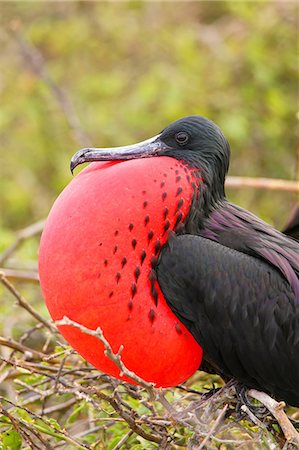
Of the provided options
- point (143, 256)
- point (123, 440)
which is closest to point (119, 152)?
point (143, 256)

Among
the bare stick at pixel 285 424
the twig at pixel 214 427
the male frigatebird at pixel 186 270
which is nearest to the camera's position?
the twig at pixel 214 427

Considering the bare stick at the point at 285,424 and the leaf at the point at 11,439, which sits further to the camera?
the leaf at the point at 11,439

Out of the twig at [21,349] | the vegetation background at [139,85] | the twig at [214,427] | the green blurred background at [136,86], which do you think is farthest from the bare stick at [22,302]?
the green blurred background at [136,86]

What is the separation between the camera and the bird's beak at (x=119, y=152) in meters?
3.00

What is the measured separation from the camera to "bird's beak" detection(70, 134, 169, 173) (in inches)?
118

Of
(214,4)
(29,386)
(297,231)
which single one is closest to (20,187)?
(214,4)

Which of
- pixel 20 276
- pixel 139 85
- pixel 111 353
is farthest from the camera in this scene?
pixel 139 85

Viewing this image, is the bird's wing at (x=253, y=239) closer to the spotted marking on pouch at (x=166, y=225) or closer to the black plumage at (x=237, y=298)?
the black plumage at (x=237, y=298)

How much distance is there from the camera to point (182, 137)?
3166mm

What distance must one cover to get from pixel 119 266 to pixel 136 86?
4.53 meters

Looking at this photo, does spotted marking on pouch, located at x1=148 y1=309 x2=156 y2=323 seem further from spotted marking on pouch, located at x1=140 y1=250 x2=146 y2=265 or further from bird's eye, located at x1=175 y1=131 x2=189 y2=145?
bird's eye, located at x1=175 y1=131 x2=189 y2=145

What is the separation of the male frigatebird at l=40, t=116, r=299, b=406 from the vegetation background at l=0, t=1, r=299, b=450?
96.3 inches

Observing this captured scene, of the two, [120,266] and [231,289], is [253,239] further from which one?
[120,266]

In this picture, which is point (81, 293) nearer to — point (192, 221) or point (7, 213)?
point (192, 221)
